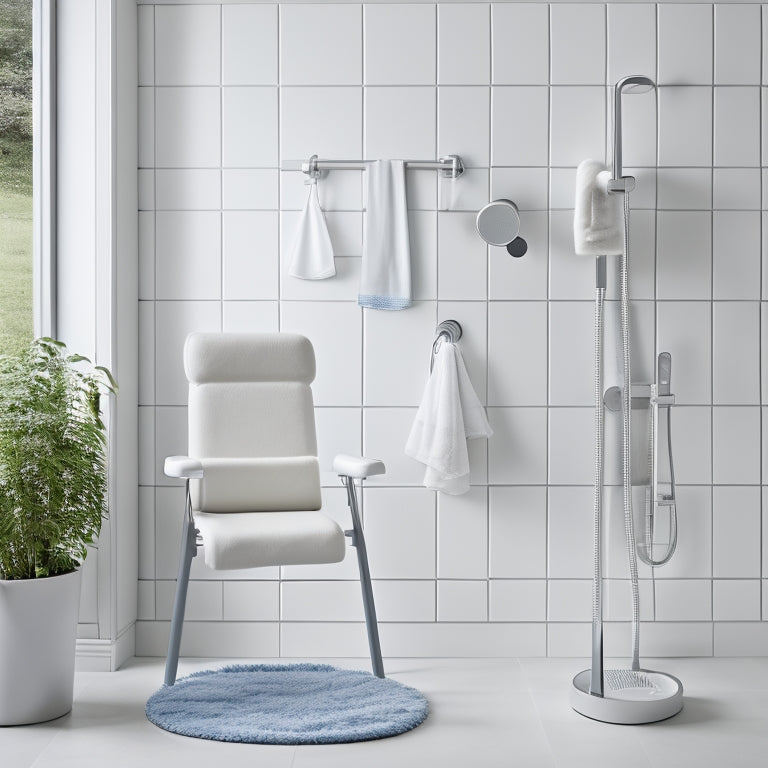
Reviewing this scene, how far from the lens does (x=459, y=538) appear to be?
2.62 metres

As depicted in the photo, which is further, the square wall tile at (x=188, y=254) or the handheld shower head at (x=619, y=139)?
the square wall tile at (x=188, y=254)

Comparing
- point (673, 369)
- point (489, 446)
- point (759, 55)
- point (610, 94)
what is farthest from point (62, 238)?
point (759, 55)

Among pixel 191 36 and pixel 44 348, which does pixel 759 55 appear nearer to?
pixel 191 36

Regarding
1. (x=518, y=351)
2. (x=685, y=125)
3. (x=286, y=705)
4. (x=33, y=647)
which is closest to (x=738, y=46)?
(x=685, y=125)

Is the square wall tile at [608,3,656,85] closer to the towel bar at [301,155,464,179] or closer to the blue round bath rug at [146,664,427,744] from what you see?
the towel bar at [301,155,464,179]

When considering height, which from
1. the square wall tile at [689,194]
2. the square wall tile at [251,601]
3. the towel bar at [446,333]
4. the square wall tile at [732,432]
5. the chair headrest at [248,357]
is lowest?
the square wall tile at [251,601]

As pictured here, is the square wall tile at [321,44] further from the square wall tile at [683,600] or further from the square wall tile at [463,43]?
the square wall tile at [683,600]

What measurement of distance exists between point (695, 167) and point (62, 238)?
6.21 ft

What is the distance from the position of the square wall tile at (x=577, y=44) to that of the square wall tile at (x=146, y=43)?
1.21 m

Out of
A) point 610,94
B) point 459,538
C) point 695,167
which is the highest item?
point 610,94

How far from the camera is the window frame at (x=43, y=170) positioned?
2.43 meters

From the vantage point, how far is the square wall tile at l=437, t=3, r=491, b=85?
2.59 m

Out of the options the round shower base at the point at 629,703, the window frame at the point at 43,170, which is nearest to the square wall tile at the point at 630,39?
the window frame at the point at 43,170

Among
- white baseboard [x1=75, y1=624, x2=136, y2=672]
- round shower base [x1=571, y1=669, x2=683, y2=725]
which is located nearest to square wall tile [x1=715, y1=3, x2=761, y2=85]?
round shower base [x1=571, y1=669, x2=683, y2=725]
